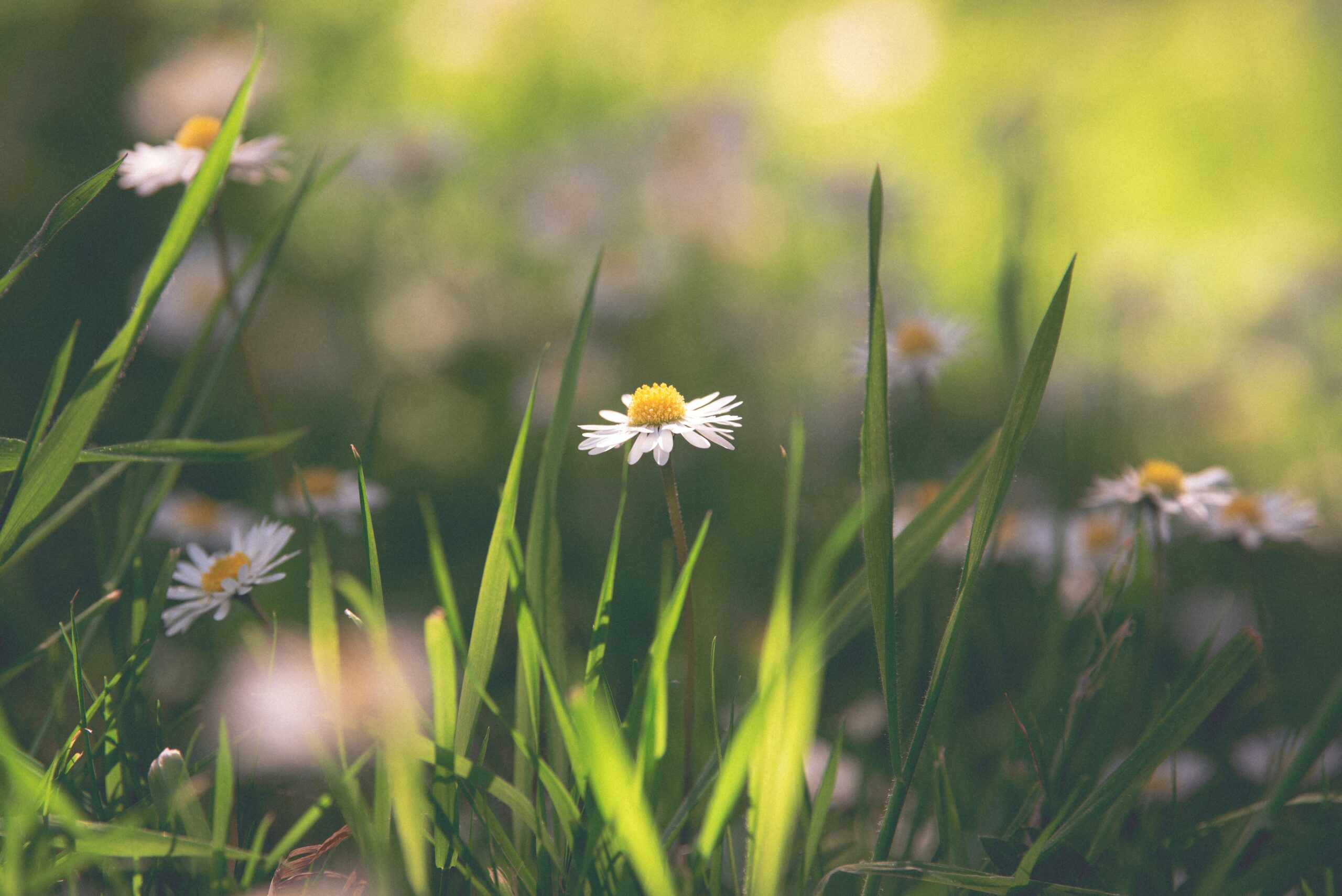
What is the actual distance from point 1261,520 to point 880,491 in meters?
0.46

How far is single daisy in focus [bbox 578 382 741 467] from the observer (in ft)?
1.49

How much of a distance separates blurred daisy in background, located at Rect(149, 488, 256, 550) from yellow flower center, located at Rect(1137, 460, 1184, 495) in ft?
2.26

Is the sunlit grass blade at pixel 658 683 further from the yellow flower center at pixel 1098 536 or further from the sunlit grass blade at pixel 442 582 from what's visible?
the yellow flower center at pixel 1098 536

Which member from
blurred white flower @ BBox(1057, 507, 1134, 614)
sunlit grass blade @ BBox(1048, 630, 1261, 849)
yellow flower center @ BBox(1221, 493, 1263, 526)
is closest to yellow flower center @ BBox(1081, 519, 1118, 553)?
blurred white flower @ BBox(1057, 507, 1134, 614)

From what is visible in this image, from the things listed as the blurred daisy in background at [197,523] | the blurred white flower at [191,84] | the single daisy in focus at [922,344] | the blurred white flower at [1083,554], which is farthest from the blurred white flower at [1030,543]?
the blurred white flower at [191,84]

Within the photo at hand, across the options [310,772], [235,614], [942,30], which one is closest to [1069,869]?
[310,772]

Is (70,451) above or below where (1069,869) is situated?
above

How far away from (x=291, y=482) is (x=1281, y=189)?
203 cm

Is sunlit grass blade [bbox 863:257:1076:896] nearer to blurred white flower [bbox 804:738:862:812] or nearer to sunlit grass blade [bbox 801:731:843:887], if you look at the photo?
sunlit grass blade [bbox 801:731:843:887]

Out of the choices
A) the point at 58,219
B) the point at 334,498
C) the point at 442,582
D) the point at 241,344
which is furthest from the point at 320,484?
the point at 442,582

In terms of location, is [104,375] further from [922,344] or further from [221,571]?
[922,344]

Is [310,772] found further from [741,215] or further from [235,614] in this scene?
[741,215]

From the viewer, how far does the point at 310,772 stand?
0.56m

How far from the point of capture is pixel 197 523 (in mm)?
832
